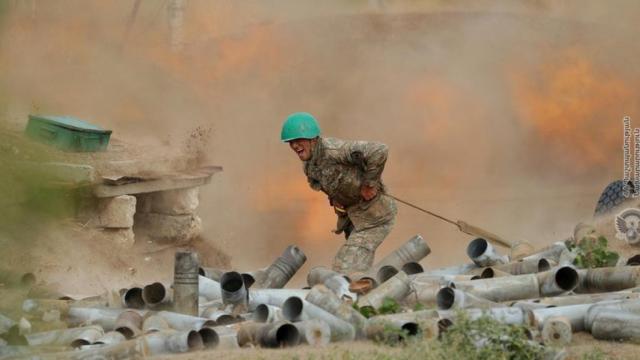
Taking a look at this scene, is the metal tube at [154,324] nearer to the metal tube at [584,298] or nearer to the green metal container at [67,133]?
the metal tube at [584,298]

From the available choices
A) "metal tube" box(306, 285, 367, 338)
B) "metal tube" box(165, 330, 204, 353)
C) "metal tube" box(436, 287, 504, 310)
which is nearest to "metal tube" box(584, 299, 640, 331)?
"metal tube" box(436, 287, 504, 310)

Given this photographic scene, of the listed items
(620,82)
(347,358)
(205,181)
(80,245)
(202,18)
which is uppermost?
(202,18)

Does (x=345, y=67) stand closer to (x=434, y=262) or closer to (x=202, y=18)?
(x=202, y=18)

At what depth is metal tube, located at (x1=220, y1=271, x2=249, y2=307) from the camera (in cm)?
1027

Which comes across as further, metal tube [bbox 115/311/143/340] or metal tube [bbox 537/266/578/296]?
metal tube [bbox 537/266/578/296]

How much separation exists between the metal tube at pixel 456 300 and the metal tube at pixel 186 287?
6.19ft

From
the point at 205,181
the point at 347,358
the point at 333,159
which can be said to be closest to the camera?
the point at 347,358

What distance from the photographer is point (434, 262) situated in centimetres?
1994

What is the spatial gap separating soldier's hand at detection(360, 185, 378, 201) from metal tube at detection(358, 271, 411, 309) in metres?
2.19

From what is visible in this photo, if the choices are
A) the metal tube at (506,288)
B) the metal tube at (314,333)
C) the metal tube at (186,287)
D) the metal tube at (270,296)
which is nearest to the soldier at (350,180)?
the metal tube at (270,296)

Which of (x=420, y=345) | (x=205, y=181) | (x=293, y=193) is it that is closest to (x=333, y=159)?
(x=420, y=345)

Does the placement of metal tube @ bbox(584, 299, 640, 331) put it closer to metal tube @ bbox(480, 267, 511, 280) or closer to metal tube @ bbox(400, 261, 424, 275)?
metal tube @ bbox(480, 267, 511, 280)

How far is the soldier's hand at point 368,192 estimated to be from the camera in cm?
1236

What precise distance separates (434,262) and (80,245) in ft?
20.8
